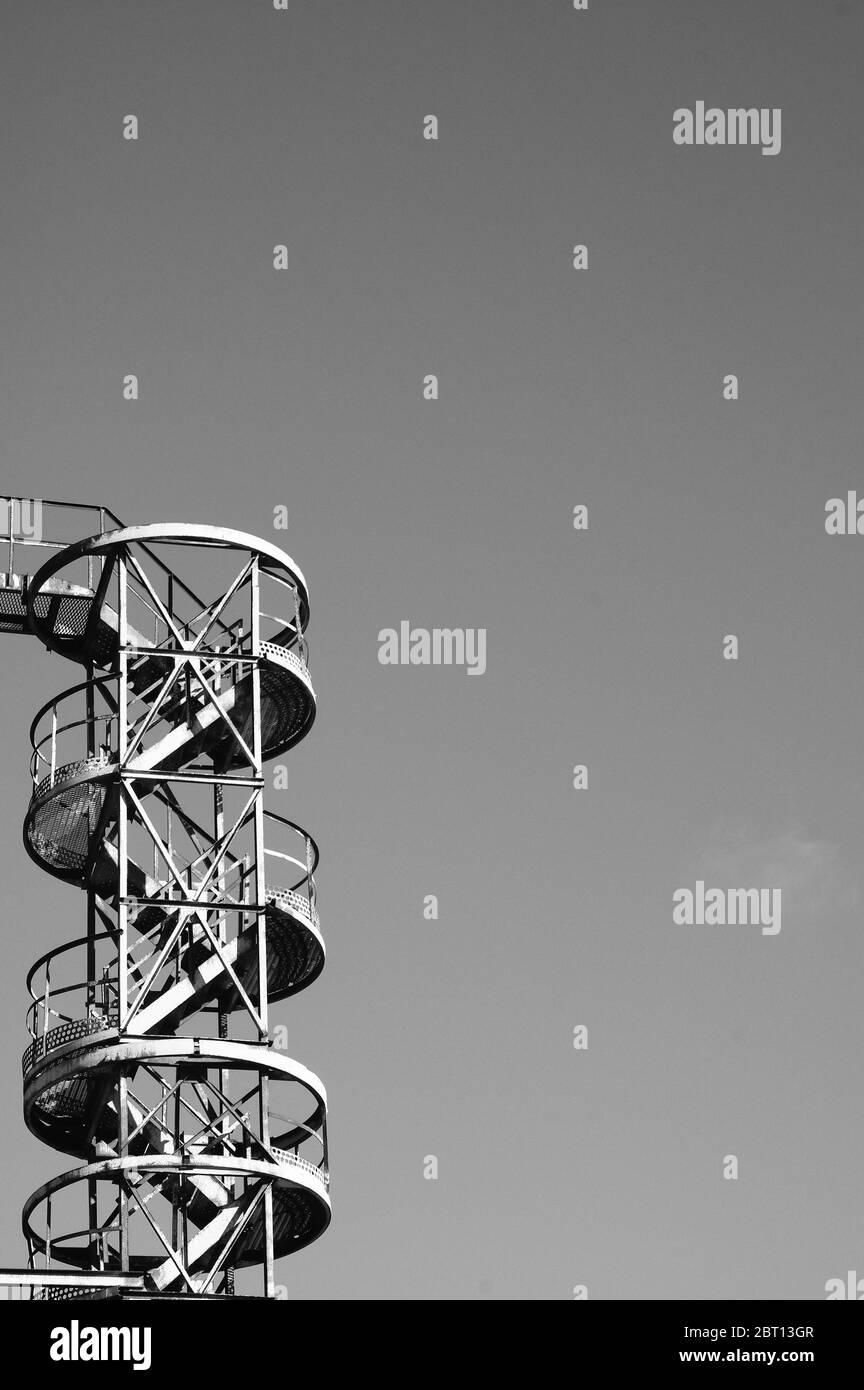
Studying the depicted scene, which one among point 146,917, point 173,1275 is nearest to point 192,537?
point 146,917

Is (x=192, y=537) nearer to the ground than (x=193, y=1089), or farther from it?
farther from it

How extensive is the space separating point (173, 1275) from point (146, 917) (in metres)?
8.95

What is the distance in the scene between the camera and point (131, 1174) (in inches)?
1987

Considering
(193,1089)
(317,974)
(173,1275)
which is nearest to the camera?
(173,1275)

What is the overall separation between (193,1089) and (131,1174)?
3.38 metres
